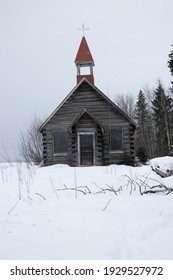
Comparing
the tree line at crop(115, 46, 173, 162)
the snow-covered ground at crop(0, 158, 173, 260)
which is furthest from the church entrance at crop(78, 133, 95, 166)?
the tree line at crop(115, 46, 173, 162)

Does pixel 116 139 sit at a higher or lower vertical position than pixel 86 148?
higher

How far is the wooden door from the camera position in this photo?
673 inches

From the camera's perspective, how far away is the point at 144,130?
40781 millimetres

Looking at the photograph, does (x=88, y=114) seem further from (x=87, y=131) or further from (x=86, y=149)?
(x=86, y=149)

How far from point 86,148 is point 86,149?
7 centimetres

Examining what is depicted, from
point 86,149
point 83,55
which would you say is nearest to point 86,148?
point 86,149

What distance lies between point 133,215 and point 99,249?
1.22m

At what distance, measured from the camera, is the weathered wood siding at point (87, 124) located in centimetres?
1698

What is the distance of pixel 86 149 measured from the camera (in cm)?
1716

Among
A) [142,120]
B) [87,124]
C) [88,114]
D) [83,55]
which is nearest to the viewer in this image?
[88,114]

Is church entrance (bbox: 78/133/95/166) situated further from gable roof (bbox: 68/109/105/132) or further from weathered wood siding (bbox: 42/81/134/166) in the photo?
gable roof (bbox: 68/109/105/132)

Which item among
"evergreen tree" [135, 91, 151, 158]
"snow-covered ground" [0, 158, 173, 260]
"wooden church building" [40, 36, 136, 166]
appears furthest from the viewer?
"evergreen tree" [135, 91, 151, 158]

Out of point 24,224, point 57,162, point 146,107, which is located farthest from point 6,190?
point 146,107
